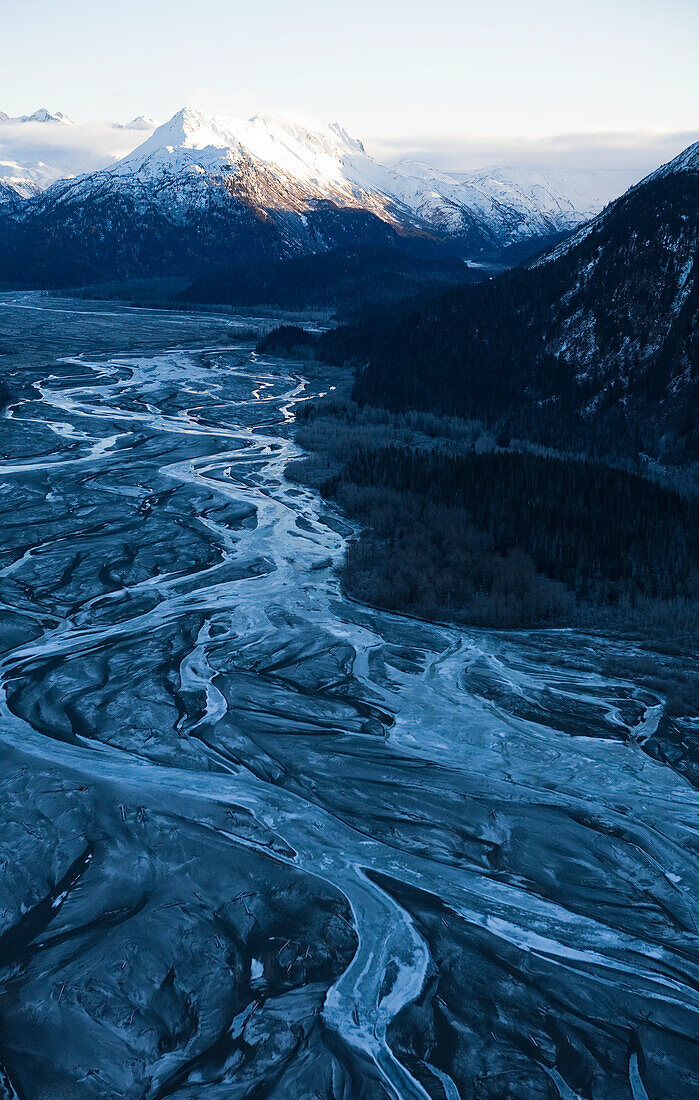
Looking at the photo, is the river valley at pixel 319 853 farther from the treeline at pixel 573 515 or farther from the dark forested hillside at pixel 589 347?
the dark forested hillside at pixel 589 347

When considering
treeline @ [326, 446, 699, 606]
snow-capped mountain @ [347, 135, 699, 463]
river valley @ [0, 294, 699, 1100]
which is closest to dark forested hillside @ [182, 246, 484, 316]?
snow-capped mountain @ [347, 135, 699, 463]

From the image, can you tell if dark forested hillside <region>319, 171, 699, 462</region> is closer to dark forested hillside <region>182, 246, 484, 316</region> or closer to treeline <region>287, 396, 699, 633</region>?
treeline <region>287, 396, 699, 633</region>

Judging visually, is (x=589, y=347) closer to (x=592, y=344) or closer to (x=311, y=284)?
(x=592, y=344)

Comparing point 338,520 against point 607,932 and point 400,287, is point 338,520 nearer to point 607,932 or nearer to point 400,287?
point 607,932

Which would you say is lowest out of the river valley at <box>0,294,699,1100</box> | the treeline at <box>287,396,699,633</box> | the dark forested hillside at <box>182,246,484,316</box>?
the dark forested hillside at <box>182,246,484,316</box>

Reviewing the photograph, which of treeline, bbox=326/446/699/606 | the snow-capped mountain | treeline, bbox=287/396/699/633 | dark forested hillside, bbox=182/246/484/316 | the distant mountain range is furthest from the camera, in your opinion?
dark forested hillside, bbox=182/246/484/316

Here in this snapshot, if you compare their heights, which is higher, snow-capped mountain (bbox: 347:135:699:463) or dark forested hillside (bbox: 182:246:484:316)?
snow-capped mountain (bbox: 347:135:699:463)

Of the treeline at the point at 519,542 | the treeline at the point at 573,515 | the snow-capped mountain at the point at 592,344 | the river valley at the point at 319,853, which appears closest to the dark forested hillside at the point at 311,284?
the snow-capped mountain at the point at 592,344

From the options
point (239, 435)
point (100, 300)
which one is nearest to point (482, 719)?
point (239, 435)
